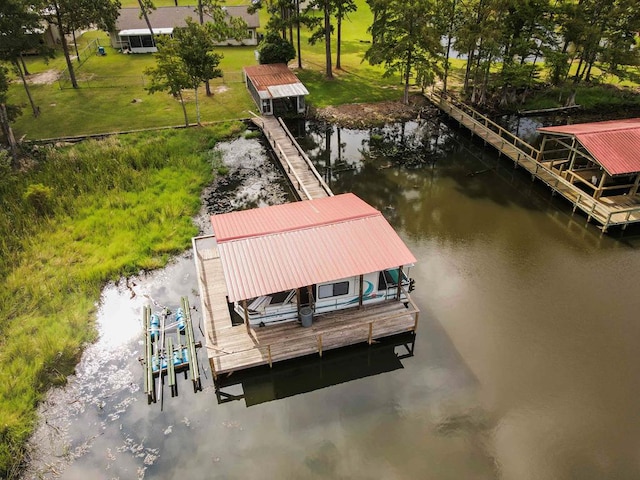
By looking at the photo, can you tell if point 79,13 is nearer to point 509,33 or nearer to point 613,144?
point 509,33

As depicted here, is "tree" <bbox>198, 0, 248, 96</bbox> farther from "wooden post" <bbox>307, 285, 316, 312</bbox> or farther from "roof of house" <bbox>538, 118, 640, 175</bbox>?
"roof of house" <bbox>538, 118, 640, 175</bbox>

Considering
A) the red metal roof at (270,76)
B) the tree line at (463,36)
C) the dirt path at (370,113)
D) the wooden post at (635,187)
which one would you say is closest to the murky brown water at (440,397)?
the wooden post at (635,187)

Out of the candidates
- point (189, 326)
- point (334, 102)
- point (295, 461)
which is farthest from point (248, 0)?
point (295, 461)

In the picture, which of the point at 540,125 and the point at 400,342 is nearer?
the point at 400,342

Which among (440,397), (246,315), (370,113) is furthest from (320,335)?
(370,113)

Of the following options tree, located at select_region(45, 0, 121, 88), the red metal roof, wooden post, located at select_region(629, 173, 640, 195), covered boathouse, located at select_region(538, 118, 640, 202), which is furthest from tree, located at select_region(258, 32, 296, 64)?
wooden post, located at select_region(629, 173, 640, 195)

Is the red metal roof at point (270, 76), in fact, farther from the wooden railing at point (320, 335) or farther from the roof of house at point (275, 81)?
the wooden railing at point (320, 335)

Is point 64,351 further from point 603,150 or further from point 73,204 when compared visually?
point 603,150
